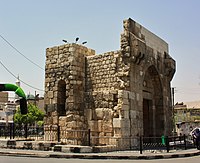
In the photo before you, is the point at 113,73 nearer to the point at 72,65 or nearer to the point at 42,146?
the point at 72,65

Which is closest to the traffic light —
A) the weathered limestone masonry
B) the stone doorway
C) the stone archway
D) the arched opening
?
the weathered limestone masonry

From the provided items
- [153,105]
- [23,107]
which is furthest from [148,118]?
[23,107]

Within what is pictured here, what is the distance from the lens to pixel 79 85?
59.1 ft

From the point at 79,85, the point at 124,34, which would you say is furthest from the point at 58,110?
the point at 124,34

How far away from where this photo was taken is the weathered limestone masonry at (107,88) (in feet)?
54.0

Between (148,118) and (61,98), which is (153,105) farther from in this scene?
(61,98)

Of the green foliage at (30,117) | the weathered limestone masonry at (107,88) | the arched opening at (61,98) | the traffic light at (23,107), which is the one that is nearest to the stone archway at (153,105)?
the weathered limestone masonry at (107,88)

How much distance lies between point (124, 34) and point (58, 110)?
5865 mm

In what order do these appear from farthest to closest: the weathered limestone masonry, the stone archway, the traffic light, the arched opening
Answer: the stone archway
the arched opening
the weathered limestone masonry
the traffic light

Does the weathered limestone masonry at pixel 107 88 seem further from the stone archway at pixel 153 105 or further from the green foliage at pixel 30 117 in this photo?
the green foliage at pixel 30 117

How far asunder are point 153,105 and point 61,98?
6229 millimetres

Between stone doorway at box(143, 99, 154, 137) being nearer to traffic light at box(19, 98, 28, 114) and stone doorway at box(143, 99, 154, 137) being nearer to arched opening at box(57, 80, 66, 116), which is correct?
arched opening at box(57, 80, 66, 116)

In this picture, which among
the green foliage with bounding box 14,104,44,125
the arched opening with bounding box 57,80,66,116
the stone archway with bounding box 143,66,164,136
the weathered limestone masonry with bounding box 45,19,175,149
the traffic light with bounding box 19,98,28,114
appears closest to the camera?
the traffic light with bounding box 19,98,28,114

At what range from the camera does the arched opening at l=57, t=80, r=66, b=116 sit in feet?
59.8
